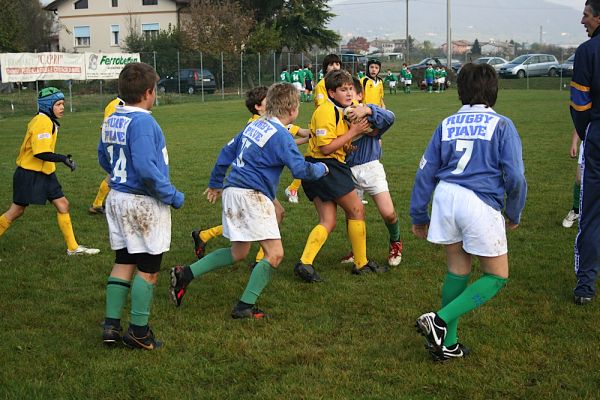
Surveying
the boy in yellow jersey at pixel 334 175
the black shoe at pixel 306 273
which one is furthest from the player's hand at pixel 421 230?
the black shoe at pixel 306 273

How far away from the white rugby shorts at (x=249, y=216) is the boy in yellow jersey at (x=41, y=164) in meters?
2.41

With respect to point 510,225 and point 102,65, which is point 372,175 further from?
point 102,65

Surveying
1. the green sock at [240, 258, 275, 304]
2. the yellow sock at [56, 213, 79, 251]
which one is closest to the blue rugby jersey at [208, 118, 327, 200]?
the green sock at [240, 258, 275, 304]

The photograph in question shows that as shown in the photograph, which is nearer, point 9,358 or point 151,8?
point 9,358

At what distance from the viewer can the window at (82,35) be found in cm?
5816

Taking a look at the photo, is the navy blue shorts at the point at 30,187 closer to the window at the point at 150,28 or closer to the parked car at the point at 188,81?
the parked car at the point at 188,81

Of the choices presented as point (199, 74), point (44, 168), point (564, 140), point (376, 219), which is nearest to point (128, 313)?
point (44, 168)

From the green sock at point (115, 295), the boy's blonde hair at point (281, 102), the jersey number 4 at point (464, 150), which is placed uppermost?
the boy's blonde hair at point (281, 102)

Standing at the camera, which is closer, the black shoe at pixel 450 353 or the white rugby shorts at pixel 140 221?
the black shoe at pixel 450 353

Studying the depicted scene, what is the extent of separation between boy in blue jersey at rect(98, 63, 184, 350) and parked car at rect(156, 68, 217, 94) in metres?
33.2

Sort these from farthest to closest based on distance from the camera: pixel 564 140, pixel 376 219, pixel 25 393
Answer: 1. pixel 564 140
2. pixel 376 219
3. pixel 25 393

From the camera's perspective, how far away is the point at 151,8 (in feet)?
183

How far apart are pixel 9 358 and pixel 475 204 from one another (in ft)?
9.96

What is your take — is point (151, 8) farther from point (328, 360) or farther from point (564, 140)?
point (328, 360)
